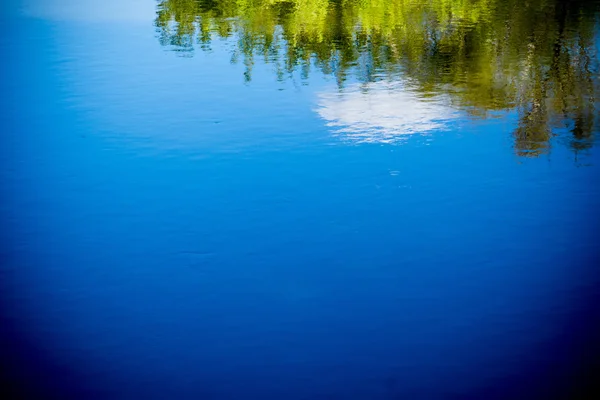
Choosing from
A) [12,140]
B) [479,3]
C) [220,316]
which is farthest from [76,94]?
[479,3]

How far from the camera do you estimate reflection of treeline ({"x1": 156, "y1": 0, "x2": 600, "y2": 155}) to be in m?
6.85

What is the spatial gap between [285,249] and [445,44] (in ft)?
15.9

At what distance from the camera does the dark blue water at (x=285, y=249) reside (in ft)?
11.8

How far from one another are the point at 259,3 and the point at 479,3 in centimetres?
290

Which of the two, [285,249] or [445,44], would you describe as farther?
[445,44]

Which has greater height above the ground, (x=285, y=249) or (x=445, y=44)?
(x=445, y=44)

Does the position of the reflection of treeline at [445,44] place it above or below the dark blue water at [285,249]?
above

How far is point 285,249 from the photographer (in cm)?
460

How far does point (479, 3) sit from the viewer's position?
10867 mm

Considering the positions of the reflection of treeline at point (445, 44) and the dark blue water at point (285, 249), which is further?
the reflection of treeline at point (445, 44)

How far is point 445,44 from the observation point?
28.7ft

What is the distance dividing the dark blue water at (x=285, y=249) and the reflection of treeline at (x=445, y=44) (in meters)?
0.39

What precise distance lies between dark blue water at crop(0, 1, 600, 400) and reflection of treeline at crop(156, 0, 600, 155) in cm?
39

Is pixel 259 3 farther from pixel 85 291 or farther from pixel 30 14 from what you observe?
pixel 85 291
